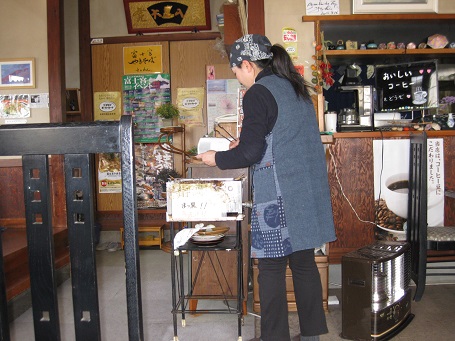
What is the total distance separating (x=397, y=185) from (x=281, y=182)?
1.72m

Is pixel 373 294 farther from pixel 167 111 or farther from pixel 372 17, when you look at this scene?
pixel 167 111

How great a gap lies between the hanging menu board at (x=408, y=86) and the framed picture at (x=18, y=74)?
10.1 feet

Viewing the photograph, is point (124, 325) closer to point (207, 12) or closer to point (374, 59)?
point (374, 59)

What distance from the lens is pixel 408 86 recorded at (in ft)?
11.9

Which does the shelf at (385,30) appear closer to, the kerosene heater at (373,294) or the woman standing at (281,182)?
the woman standing at (281,182)

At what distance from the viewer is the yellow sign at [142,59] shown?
5.13 meters

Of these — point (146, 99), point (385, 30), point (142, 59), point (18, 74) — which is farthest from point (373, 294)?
point (142, 59)

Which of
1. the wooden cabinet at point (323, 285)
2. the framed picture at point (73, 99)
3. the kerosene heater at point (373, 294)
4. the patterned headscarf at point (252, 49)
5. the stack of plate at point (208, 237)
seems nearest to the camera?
the patterned headscarf at point (252, 49)

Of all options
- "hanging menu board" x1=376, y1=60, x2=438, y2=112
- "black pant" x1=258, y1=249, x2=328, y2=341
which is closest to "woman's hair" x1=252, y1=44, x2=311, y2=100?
"black pant" x1=258, y1=249, x2=328, y2=341

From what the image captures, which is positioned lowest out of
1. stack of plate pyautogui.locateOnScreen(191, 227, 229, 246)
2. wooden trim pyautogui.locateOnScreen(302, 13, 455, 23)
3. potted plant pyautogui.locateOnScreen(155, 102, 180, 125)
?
stack of plate pyautogui.locateOnScreen(191, 227, 229, 246)

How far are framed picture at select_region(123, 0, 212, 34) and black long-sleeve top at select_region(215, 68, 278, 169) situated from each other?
3479 mm

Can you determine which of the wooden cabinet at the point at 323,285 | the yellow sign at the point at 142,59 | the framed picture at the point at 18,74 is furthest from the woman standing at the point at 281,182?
the yellow sign at the point at 142,59

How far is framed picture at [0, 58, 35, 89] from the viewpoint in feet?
12.8

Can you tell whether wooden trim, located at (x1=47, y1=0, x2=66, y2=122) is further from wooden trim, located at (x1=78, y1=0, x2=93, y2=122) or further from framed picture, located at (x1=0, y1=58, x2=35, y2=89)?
wooden trim, located at (x1=78, y1=0, x2=93, y2=122)
